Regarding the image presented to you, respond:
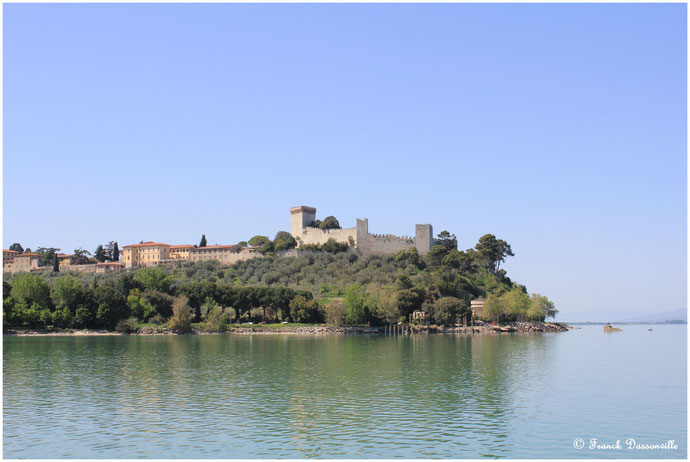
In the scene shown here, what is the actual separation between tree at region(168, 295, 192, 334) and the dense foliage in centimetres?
9

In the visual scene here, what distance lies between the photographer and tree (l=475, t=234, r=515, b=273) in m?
94.3

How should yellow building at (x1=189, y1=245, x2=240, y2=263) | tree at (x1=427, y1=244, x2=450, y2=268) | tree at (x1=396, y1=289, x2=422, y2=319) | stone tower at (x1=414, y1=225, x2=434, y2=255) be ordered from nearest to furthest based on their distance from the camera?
1. tree at (x1=396, y1=289, x2=422, y2=319)
2. tree at (x1=427, y1=244, x2=450, y2=268)
3. stone tower at (x1=414, y1=225, x2=434, y2=255)
4. yellow building at (x1=189, y1=245, x2=240, y2=263)

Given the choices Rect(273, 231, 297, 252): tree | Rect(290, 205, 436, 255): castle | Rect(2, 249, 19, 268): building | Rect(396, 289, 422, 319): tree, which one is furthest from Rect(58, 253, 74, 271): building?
Rect(396, 289, 422, 319): tree

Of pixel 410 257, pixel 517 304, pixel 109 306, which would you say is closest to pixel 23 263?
pixel 109 306

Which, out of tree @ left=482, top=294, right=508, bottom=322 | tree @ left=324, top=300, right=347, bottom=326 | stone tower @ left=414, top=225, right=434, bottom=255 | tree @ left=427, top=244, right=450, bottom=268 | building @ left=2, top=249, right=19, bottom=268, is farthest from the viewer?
building @ left=2, top=249, right=19, bottom=268

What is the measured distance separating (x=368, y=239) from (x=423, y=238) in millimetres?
8148

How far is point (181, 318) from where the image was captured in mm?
63844

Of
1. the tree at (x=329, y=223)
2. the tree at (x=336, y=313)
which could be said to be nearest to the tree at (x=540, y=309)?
the tree at (x=336, y=313)

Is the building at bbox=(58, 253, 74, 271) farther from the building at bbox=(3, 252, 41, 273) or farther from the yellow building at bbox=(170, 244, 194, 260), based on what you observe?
the yellow building at bbox=(170, 244, 194, 260)

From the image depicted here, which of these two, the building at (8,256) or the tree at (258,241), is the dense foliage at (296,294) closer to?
the tree at (258,241)

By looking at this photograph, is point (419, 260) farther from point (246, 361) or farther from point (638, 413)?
point (638, 413)

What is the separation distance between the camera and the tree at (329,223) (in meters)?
105

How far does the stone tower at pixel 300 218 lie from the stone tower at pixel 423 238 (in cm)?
1699

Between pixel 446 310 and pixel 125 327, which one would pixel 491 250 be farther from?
pixel 125 327
